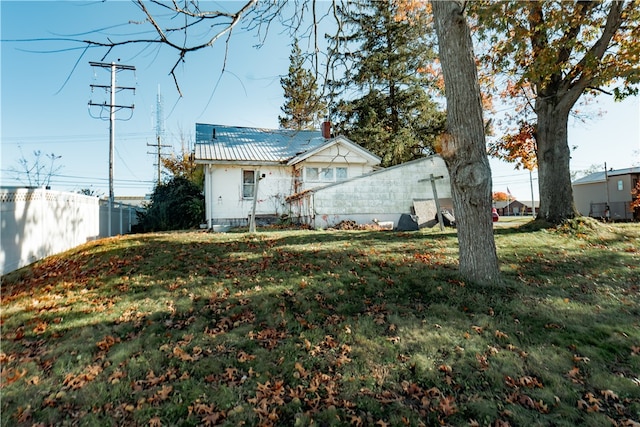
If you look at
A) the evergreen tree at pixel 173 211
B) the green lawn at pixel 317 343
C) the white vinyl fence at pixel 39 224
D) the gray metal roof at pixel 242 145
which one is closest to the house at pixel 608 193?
the gray metal roof at pixel 242 145

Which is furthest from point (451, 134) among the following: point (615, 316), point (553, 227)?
point (553, 227)

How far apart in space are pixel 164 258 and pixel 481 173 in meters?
6.47

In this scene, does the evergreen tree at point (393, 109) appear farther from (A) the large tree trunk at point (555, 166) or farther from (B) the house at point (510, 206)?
(B) the house at point (510, 206)

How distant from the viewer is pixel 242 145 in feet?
56.9

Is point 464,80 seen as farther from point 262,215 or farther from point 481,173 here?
point 262,215

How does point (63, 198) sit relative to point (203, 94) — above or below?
below

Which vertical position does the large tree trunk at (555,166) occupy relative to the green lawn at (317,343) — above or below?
above

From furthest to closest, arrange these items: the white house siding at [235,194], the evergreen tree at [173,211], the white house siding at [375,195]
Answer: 1. the evergreen tree at [173,211]
2. the white house siding at [235,194]
3. the white house siding at [375,195]

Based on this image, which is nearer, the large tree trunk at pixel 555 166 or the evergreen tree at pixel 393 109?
the large tree trunk at pixel 555 166

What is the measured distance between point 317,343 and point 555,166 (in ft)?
34.7

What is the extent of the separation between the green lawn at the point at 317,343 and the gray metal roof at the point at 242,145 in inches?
399

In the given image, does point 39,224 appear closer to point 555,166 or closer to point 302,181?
point 302,181

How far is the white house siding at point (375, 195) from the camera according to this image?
1262cm

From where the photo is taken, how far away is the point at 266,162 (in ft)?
52.6
